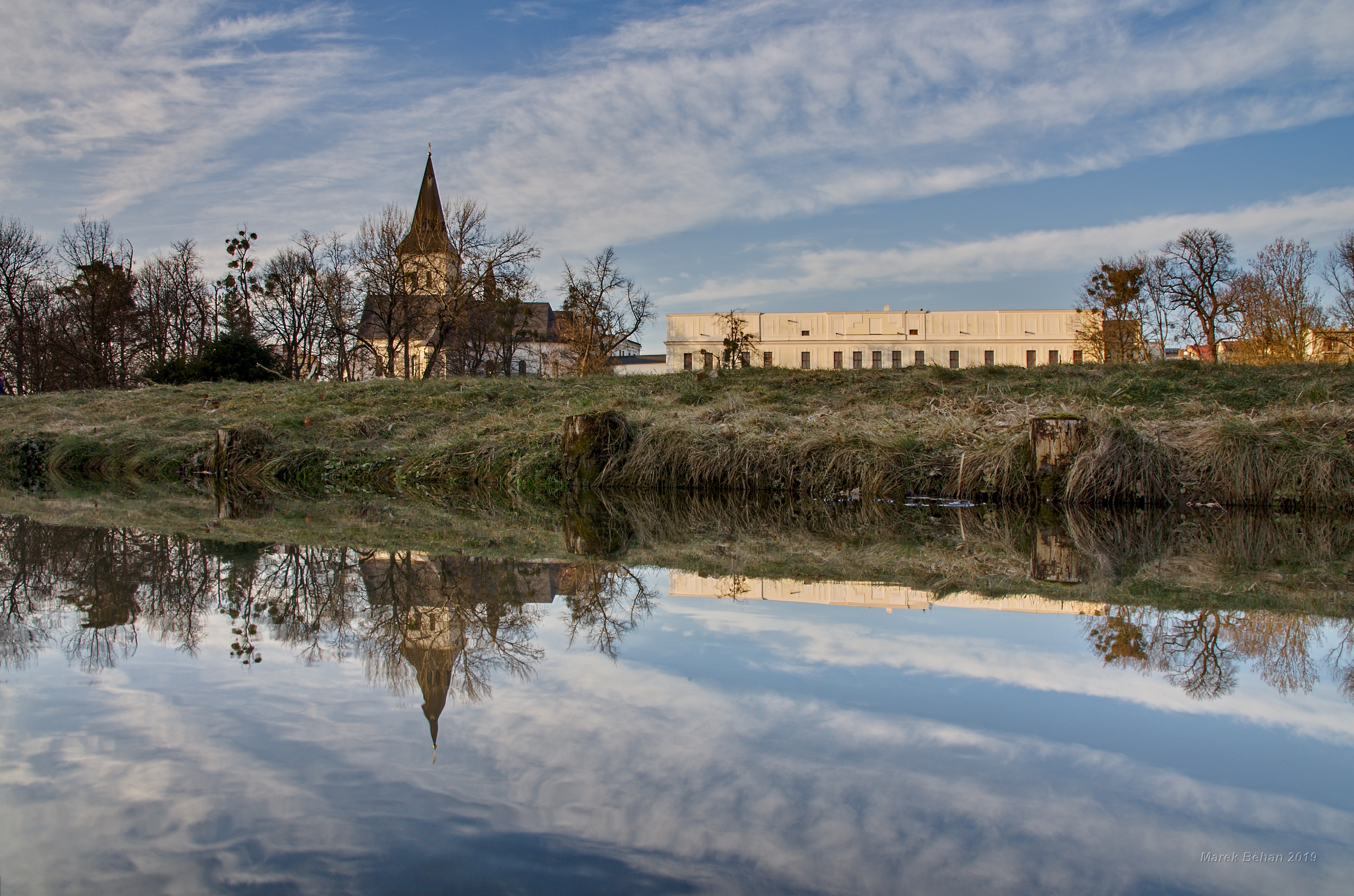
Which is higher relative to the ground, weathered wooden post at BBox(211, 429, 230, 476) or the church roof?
the church roof

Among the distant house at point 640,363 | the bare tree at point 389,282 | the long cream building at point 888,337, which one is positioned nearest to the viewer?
the bare tree at point 389,282

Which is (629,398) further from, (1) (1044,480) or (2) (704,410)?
(1) (1044,480)

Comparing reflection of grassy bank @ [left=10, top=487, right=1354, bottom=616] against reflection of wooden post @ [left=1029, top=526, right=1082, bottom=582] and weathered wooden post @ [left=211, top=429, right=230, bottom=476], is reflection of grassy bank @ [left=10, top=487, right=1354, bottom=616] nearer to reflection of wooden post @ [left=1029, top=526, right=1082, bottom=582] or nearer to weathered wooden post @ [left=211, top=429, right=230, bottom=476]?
reflection of wooden post @ [left=1029, top=526, right=1082, bottom=582]

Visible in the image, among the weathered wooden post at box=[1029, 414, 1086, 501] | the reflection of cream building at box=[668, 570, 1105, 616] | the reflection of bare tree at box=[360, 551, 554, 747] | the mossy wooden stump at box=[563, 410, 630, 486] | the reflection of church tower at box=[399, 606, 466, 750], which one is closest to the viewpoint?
the reflection of church tower at box=[399, 606, 466, 750]

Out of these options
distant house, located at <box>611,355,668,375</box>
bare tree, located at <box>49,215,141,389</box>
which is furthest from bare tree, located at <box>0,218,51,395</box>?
distant house, located at <box>611,355,668,375</box>

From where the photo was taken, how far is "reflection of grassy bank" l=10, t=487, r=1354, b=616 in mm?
4164

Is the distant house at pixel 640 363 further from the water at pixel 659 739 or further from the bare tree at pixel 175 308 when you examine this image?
the water at pixel 659 739

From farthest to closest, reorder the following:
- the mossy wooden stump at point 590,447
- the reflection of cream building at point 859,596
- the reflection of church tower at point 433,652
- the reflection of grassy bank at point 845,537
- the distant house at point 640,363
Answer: the distant house at point 640,363, the mossy wooden stump at point 590,447, the reflection of grassy bank at point 845,537, the reflection of cream building at point 859,596, the reflection of church tower at point 433,652

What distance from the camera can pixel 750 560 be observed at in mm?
5008

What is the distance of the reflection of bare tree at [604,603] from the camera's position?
3041mm

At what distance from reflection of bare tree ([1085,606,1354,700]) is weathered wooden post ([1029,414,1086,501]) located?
17.8 ft

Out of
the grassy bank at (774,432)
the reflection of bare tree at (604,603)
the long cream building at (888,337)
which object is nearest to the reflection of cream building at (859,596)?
the reflection of bare tree at (604,603)

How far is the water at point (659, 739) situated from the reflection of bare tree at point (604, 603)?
2cm

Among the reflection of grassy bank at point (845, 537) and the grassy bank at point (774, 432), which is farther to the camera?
the grassy bank at point (774, 432)
